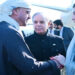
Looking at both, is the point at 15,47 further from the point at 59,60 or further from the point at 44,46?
the point at 44,46

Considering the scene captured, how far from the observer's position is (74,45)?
10.4 feet

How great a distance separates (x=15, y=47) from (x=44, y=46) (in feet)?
2.82

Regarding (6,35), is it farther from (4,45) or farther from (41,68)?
(41,68)

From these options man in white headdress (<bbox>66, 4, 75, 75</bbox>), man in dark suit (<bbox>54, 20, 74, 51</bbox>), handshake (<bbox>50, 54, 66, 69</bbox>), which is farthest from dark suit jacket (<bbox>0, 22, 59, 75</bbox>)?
man in dark suit (<bbox>54, 20, 74, 51</bbox>)

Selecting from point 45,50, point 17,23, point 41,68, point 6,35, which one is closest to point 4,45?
point 6,35

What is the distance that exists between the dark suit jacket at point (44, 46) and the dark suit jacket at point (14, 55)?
24.9 inches

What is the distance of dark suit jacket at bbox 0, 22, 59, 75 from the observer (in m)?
2.58

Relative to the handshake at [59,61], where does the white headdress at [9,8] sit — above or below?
above

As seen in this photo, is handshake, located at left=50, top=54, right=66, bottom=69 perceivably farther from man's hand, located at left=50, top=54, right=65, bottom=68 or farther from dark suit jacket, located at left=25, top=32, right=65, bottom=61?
dark suit jacket, located at left=25, top=32, right=65, bottom=61

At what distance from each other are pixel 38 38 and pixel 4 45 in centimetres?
90

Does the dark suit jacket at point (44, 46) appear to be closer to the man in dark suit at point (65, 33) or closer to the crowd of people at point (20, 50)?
the crowd of people at point (20, 50)

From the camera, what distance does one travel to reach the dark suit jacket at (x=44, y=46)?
3.35 meters

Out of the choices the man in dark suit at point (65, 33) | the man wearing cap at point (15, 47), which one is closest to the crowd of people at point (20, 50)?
the man wearing cap at point (15, 47)

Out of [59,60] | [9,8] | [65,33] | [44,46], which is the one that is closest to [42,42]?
[44,46]
